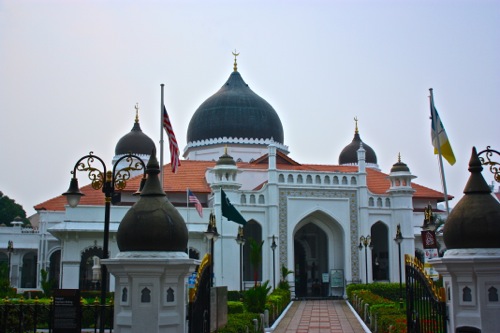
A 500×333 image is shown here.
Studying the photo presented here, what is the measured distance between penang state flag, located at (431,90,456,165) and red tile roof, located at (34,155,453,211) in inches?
680

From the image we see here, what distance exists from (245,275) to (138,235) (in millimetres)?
27736

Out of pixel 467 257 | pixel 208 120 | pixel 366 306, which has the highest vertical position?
pixel 208 120

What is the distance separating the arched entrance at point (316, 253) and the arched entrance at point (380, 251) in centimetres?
262

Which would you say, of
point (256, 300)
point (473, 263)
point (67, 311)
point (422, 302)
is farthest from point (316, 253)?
point (473, 263)

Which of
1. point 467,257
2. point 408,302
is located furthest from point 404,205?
point 467,257

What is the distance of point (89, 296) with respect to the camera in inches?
1054

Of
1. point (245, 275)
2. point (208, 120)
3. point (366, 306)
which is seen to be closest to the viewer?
point (366, 306)

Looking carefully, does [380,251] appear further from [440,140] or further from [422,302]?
[422,302]

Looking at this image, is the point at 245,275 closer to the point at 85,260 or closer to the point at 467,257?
the point at 85,260

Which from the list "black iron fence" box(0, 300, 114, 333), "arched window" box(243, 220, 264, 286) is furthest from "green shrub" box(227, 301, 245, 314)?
"arched window" box(243, 220, 264, 286)

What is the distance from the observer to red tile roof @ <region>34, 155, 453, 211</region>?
36.2 meters

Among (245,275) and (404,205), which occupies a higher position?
(404,205)

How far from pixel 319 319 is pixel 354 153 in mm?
27325

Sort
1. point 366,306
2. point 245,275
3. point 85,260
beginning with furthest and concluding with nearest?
point 245,275 < point 85,260 < point 366,306
